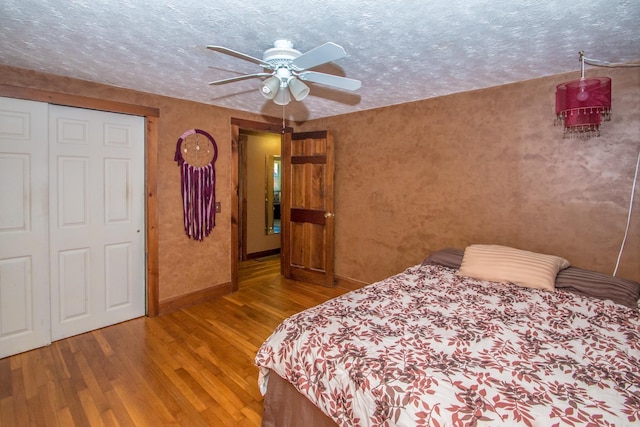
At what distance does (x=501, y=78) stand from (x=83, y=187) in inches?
147

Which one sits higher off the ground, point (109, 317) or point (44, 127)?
point (44, 127)

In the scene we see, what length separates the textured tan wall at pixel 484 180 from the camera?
2408 mm

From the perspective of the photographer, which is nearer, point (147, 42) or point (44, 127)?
point (147, 42)

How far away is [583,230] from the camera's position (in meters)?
A: 2.54

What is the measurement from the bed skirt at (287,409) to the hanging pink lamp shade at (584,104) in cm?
259

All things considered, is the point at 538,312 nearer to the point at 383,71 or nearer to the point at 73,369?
the point at 383,71

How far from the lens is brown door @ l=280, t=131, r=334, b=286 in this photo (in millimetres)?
4070

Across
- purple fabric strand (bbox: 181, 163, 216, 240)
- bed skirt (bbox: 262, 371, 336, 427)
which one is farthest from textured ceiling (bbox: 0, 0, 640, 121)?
bed skirt (bbox: 262, 371, 336, 427)

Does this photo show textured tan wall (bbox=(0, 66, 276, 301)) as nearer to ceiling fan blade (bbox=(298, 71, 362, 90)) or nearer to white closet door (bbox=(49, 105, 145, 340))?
white closet door (bbox=(49, 105, 145, 340))

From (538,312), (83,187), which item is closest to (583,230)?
(538,312)

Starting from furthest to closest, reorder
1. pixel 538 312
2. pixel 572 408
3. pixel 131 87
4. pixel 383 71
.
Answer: pixel 131 87
pixel 383 71
pixel 538 312
pixel 572 408

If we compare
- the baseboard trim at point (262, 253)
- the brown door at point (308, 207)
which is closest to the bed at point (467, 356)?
the brown door at point (308, 207)

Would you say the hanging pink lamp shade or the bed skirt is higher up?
the hanging pink lamp shade

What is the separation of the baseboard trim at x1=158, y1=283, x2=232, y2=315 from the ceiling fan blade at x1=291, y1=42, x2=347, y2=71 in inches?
108
